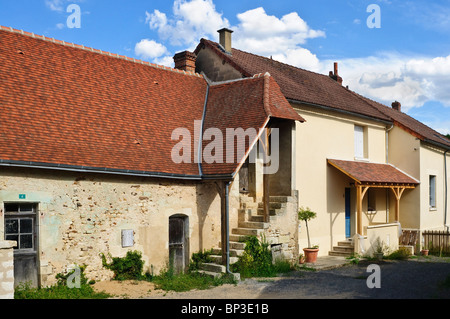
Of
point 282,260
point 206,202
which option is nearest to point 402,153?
point 282,260

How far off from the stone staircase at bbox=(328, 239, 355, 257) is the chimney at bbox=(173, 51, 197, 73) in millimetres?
8601

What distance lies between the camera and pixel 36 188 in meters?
10.1

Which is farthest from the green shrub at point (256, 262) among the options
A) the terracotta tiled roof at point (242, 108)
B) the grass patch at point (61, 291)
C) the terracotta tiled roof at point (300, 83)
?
the terracotta tiled roof at point (300, 83)

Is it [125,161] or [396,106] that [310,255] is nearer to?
[125,161]

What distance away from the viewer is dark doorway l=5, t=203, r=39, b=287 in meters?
9.84

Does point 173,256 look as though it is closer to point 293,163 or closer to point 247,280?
point 247,280

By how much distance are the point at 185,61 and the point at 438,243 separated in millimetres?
13112

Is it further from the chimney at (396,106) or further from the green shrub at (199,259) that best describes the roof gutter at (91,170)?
the chimney at (396,106)

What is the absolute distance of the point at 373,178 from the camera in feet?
59.9

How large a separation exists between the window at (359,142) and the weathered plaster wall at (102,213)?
9.01 m

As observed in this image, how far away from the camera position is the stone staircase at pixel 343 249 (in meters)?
17.4

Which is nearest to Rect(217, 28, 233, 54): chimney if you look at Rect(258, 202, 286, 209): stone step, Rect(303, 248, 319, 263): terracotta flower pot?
Rect(258, 202, 286, 209): stone step

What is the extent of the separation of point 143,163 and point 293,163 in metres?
5.10

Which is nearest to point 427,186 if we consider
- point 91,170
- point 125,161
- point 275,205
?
point 275,205
